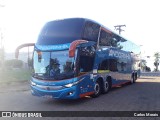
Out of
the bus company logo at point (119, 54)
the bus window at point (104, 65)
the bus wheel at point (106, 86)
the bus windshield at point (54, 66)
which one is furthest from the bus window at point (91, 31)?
the bus wheel at point (106, 86)

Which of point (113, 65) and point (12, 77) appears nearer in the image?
point (113, 65)

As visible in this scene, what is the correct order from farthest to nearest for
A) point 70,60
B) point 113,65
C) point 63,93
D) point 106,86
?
point 113,65
point 106,86
point 70,60
point 63,93

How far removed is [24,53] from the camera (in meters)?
98.6

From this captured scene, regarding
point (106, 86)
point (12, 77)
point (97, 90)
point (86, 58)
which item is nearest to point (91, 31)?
point (86, 58)

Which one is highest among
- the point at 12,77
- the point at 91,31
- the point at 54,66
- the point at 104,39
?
the point at 91,31

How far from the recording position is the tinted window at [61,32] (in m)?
10.8

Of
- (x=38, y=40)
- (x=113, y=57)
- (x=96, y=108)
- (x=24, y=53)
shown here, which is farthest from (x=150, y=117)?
(x=24, y=53)

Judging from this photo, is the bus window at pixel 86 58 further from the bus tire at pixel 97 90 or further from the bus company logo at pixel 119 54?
the bus company logo at pixel 119 54

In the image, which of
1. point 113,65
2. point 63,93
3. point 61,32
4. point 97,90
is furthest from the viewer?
point 113,65

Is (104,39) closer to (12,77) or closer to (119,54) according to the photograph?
(119,54)

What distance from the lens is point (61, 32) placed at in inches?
439

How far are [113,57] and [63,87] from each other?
5.88 metres

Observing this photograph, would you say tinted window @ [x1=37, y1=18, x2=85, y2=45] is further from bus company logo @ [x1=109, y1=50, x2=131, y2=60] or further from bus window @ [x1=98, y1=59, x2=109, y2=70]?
bus company logo @ [x1=109, y1=50, x2=131, y2=60]

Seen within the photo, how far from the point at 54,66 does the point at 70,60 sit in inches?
29.9
